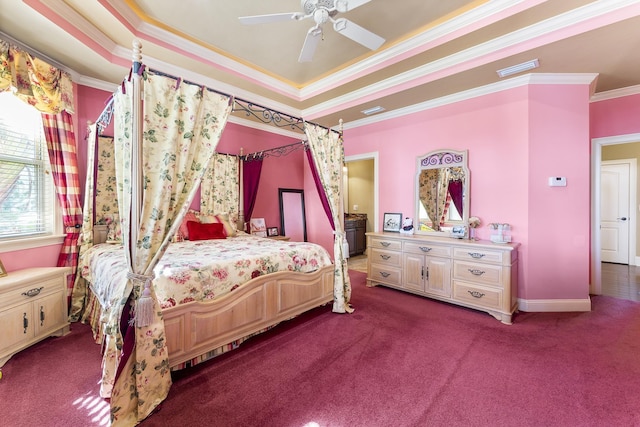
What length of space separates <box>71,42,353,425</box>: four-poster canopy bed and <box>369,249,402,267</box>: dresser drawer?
1.76 meters

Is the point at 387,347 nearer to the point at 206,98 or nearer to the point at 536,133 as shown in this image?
the point at 206,98

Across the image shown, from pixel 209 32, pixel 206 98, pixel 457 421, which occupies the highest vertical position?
pixel 209 32

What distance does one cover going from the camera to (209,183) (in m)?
4.27

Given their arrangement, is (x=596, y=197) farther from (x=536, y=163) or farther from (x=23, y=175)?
(x=23, y=175)

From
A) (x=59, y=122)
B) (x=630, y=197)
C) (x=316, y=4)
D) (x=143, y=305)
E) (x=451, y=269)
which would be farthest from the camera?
(x=630, y=197)

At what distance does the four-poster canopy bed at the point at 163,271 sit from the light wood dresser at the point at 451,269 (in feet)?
5.80

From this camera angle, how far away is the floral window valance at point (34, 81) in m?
2.34

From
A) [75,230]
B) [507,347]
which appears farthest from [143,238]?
[507,347]

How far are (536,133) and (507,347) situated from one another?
2.53 meters

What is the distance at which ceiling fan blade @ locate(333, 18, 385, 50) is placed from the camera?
2162mm

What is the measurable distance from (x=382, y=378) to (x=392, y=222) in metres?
2.78

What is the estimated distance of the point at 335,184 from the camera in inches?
126

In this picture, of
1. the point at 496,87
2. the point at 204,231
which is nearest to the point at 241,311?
the point at 204,231

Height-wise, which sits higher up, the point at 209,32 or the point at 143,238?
the point at 209,32
